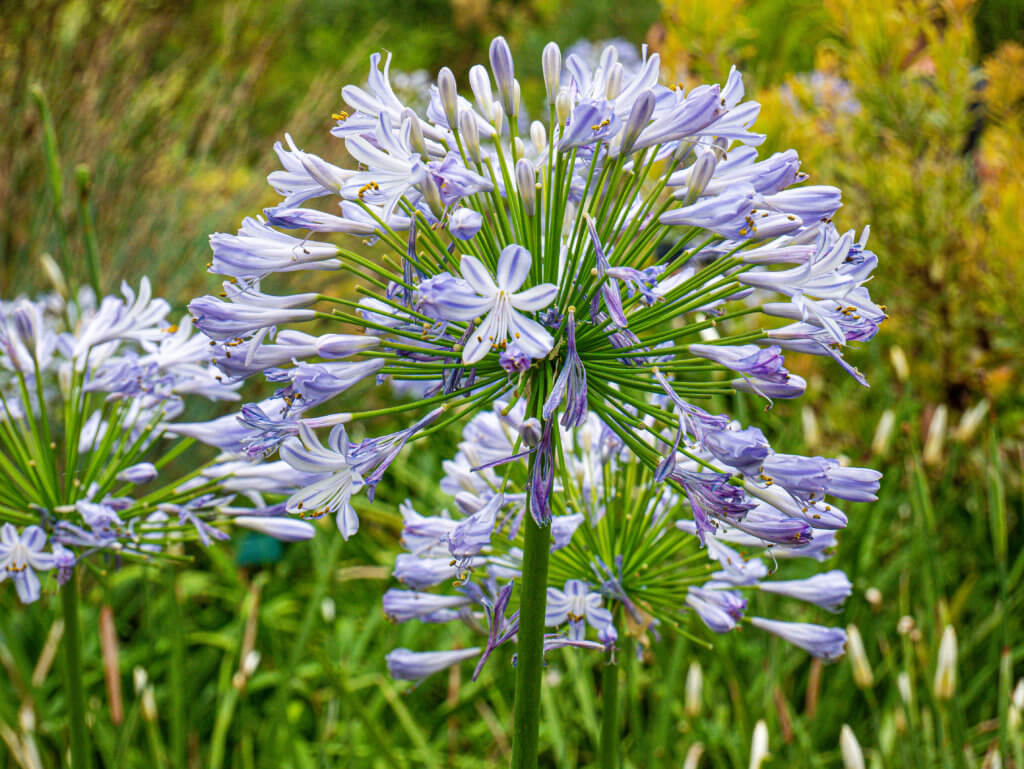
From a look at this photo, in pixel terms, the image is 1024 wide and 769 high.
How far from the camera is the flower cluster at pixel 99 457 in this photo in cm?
163

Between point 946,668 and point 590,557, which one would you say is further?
point 946,668

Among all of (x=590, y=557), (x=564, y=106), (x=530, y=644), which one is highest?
(x=564, y=106)

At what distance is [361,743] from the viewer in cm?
331

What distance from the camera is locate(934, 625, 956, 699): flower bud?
1854 mm

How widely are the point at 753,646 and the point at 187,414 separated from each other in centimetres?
290

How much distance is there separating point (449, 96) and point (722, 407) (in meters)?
2.78

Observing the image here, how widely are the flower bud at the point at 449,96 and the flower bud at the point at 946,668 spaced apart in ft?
4.83

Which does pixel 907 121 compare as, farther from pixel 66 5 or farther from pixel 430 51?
pixel 430 51

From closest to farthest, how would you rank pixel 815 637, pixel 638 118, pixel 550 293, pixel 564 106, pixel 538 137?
pixel 550 293 < pixel 638 118 < pixel 564 106 < pixel 538 137 < pixel 815 637

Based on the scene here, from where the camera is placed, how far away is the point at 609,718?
5.03 feet

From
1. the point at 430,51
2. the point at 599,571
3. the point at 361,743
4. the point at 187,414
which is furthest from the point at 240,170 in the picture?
the point at 430,51

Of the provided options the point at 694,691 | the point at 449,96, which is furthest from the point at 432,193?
the point at 694,691

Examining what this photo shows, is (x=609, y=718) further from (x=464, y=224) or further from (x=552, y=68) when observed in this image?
(x=552, y=68)

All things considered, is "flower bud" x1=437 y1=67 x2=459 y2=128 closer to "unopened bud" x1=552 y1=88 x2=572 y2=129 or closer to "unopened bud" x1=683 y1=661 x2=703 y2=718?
"unopened bud" x1=552 y1=88 x2=572 y2=129
